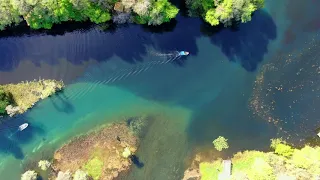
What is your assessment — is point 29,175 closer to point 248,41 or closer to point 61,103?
point 61,103

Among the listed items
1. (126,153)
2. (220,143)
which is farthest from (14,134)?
(220,143)

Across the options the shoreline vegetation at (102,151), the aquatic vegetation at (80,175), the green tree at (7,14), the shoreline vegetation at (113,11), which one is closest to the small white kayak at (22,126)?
the shoreline vegetation at (102,151)

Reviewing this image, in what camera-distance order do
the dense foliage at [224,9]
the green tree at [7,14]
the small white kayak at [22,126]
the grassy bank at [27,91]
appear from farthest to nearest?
the small white kayak at [22,126], the grassy bank at [27,91], the dense foliage at [224,9], the green tree at [7,14]

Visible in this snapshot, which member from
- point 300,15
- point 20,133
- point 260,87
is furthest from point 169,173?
point 300,15

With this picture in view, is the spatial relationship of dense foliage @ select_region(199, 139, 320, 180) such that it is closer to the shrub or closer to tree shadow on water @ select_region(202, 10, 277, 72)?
the shrub

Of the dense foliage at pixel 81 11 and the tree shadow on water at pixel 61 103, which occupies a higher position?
the dense foliage at pixel 81 11

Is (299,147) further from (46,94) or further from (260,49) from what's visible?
(46,94)

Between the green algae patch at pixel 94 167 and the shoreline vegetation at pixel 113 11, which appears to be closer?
the shoreline vegetation at pixel 113 11

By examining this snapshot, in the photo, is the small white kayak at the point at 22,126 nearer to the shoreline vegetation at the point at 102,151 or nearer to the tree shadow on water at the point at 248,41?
the shoreline vegetation at the point at 102,151
